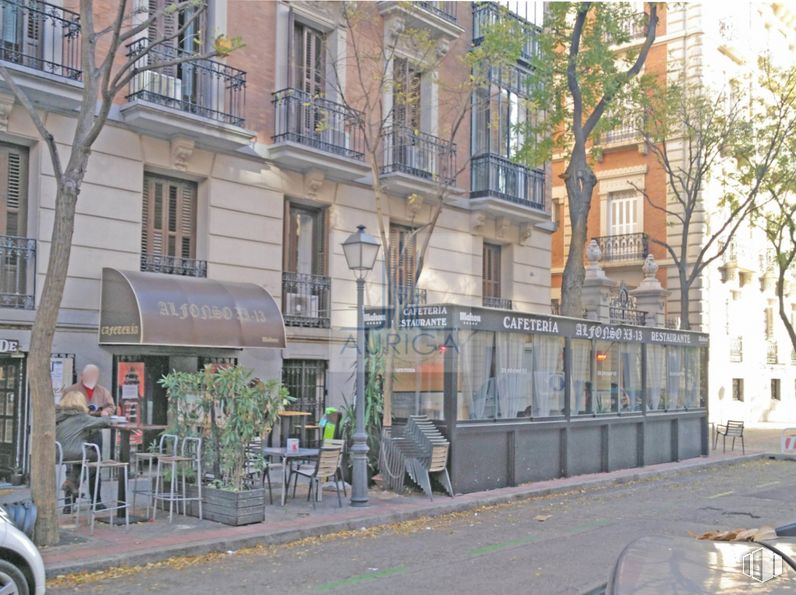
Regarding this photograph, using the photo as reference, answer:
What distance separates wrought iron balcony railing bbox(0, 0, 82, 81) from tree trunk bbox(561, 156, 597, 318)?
10022mm

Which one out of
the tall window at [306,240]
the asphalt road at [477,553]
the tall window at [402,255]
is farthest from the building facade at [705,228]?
the asphalt road at [477,553]

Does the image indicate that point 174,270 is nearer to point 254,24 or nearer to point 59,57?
point 59,57

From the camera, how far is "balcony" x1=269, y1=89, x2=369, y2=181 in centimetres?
1769

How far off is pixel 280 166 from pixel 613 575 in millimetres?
15957

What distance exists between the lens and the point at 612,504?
1362cm

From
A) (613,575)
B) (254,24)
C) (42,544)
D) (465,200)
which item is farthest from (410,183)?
(613,575)

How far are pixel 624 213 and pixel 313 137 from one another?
18.3 meters

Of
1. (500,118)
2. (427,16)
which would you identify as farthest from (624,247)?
(427,16)

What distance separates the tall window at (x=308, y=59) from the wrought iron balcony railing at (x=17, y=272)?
271 inches

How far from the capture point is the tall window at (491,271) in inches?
937

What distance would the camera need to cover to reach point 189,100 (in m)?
16.5

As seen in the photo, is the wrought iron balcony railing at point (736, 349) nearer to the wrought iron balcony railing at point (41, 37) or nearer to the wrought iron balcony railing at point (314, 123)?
the wrought iron balcony railing at point (314, 123)

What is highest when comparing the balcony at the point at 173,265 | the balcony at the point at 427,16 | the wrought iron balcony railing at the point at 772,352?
the balcony at the point at 427,16

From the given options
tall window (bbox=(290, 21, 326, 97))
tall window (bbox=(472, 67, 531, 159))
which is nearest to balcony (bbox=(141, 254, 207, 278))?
tall window (bbox=(290, 21, 326, 97))
